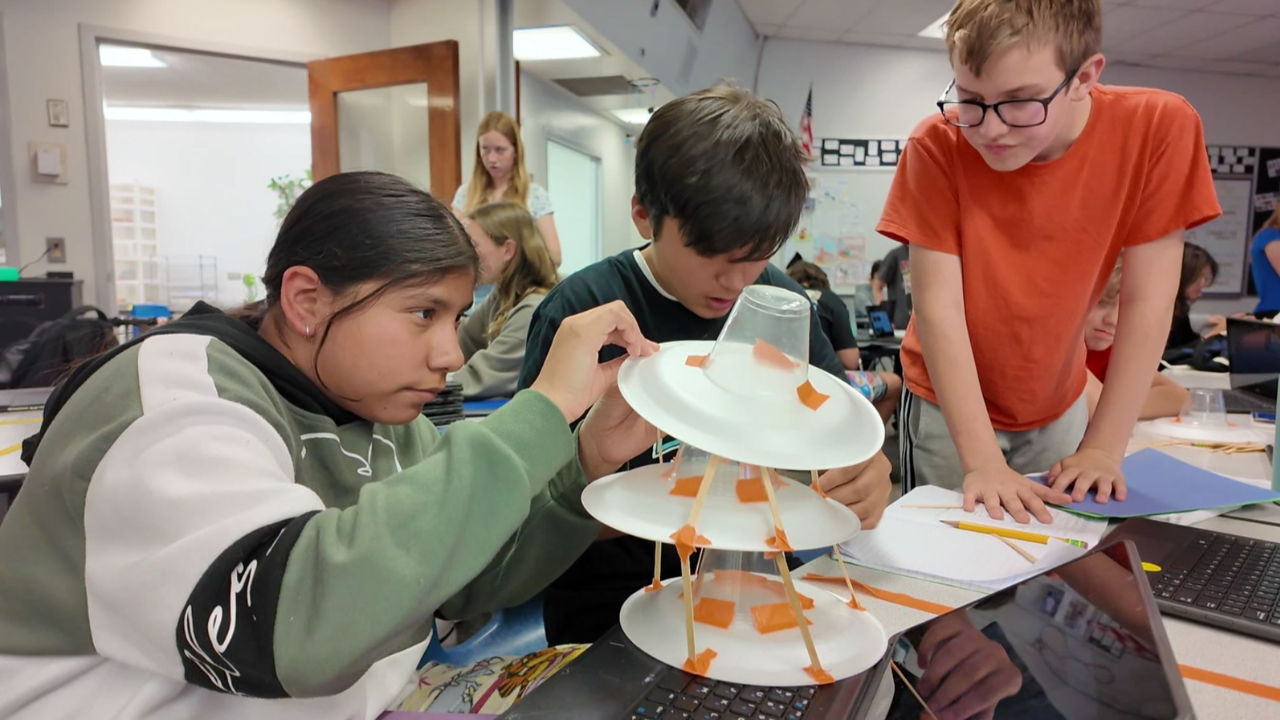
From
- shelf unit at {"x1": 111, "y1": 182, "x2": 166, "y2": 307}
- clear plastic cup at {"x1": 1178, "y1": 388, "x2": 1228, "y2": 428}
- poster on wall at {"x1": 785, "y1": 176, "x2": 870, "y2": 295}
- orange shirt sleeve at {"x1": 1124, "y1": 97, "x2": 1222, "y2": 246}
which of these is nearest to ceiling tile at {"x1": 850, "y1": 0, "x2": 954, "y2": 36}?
poster on wall at {"x1": 785, "y1": 176, "x2": 870, "y2": 295}

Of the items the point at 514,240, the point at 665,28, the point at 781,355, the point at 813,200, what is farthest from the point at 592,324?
the point at 813,200

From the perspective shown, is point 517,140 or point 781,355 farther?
point 517,140

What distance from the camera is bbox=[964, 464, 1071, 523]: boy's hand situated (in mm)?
1104

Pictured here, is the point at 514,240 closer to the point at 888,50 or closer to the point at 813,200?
the point at 813,200

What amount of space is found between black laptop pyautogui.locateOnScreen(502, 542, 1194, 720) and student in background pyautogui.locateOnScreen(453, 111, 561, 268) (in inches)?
119

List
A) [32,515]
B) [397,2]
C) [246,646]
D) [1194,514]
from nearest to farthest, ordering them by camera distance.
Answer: [246,646]
[32,515]
[1194,514]
[397,2]

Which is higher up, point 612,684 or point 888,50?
point 888,50

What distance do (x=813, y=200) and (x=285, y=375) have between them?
6692 mm

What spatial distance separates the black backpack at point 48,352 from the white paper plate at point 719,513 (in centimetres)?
183

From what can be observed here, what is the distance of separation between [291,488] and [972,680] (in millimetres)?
523

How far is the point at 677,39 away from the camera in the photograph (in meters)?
5.17

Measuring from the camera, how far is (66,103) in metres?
4.11

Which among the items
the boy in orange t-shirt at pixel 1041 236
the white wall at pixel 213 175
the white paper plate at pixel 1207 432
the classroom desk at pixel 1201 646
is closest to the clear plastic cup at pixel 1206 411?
the white paper plate at pixel 1207 432

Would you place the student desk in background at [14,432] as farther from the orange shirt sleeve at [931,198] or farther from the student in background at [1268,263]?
the student in background at [1268,263]
